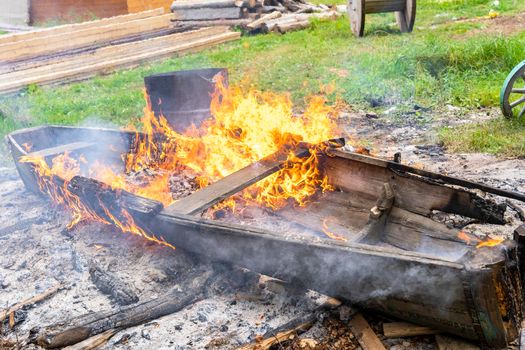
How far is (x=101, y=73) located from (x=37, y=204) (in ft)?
24.0

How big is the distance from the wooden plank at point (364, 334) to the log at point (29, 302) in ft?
7.44

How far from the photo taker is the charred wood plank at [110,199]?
→ 4.15 m

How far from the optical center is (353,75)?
10000mm

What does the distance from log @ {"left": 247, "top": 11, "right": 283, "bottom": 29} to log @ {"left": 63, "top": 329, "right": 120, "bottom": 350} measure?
13.5 metres

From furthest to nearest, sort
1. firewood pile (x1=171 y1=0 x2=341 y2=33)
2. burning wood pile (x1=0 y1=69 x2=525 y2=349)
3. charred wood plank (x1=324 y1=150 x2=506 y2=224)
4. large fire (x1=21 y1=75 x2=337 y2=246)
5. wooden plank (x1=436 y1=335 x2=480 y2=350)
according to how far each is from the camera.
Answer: firewood pile (x1=171 y1=0 x2=341 y2=33)
large fire (x1=21 y1=75 x2=337 y2=246)
charred wood plank (x1=324 y1=150 x2=506 y2=224)
wooden plank (x1=436 y1=335 x2=480 y2=350)
burning wood pile (x1=0 y1=69 x2=525 y2=349)

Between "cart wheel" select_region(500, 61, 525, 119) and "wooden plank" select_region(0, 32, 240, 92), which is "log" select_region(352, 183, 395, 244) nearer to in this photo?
"cart wheel" select_region(500, 61, 525, 119)

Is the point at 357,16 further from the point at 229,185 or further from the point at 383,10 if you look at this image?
the point at 229,185

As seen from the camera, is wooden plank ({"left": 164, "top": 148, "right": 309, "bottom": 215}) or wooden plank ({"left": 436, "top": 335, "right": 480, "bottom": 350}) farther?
wooden plank ({"left": 164, "top": 148, "right": 309, "bottom": 215})

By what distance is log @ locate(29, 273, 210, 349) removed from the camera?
3512 mm

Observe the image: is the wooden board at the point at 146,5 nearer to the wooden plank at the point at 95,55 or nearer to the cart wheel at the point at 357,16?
the wooden plank at the point at 95,55


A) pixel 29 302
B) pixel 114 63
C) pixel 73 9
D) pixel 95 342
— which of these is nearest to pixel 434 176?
pixel 95 342

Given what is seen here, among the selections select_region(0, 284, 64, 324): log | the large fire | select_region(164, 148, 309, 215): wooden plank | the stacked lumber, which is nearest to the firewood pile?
the stacked lumber

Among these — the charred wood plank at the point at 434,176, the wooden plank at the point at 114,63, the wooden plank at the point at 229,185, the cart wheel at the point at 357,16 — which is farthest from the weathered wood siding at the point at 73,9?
the charred wood plank at the point at 434,176

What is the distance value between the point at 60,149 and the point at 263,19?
11437 mm
